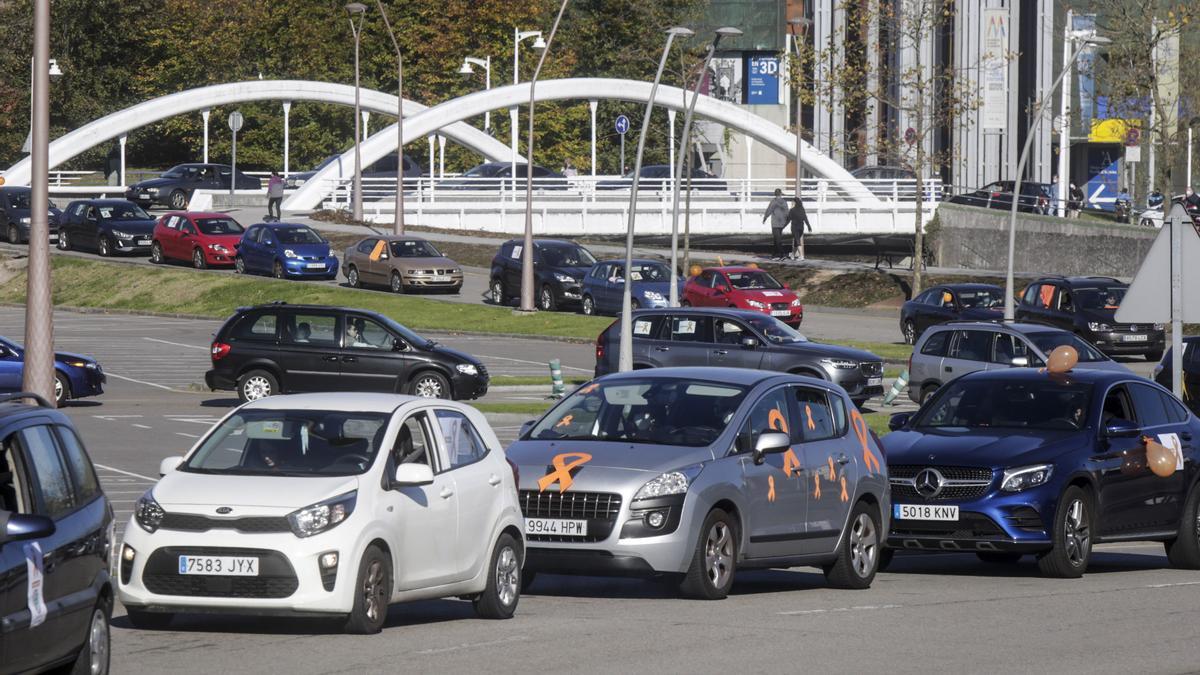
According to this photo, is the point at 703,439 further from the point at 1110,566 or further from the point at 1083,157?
the point at 1083,157

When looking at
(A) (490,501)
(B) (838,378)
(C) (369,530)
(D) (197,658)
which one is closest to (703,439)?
(A) (490,501)

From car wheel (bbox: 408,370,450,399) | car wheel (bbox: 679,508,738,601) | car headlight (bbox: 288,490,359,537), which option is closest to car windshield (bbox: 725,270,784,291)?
car wheel (bbox: 408,370,450,399)

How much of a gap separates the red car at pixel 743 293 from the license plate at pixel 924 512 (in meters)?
28.7

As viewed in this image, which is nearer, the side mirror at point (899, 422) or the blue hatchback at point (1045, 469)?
the blue hatchback at point (1045, 469)

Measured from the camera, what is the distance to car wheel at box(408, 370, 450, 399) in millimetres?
30062

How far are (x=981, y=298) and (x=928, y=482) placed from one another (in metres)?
29.0

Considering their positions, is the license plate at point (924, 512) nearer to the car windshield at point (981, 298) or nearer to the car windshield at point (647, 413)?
the car windshield at point (647, 413)

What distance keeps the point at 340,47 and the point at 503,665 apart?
88.6 m

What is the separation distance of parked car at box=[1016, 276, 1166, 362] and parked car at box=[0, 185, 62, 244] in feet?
105

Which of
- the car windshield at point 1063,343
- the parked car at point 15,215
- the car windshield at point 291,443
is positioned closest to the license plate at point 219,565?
the car windshield at point 291,443

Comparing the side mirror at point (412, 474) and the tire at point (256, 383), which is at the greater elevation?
the side mirror at point (412, 474)

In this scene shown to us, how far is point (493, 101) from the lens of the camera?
74938 mm

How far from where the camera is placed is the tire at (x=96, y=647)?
8570mm

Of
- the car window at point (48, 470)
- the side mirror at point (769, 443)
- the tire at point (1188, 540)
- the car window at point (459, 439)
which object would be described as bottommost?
the tire at point (1188, 540)
